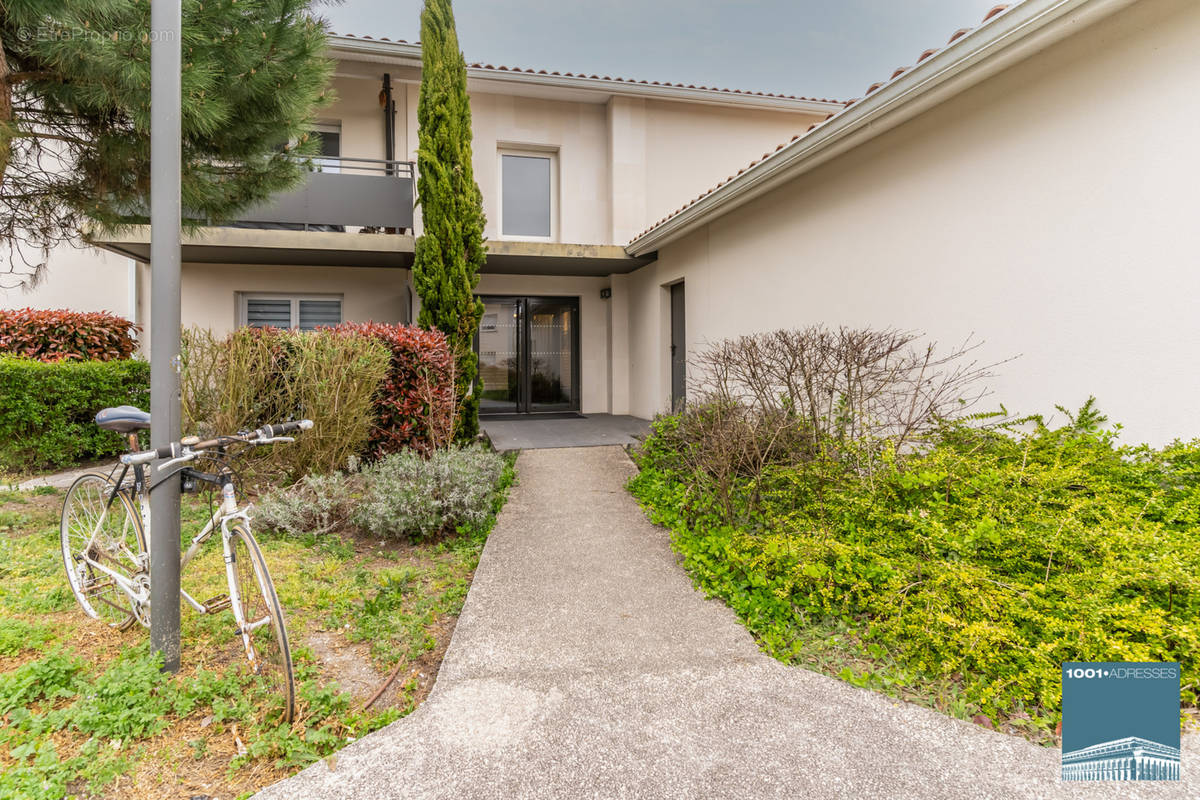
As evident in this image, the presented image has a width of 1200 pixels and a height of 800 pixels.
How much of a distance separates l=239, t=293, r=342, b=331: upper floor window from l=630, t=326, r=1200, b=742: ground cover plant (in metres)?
8.13

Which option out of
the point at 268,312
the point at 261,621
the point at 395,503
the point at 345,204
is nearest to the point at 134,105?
the point at 395,503

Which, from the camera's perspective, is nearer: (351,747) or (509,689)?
(351,747)

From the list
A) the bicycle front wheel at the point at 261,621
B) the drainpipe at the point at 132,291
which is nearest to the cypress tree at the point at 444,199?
the bicycle front wheel at the point at 261,621

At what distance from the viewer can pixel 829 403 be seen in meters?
4.84

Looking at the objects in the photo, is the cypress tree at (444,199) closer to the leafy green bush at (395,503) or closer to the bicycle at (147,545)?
the leafy green bush at (395,503)

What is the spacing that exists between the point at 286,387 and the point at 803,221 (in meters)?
5.54

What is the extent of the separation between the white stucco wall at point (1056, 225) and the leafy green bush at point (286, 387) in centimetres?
477

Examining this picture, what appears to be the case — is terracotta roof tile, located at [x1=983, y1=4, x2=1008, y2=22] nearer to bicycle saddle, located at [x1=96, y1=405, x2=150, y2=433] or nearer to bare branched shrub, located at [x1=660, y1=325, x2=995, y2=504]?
bare branched shrub, located at [x1=660, y1=325, x2=995, y2=504]

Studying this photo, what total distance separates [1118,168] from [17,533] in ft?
27.0

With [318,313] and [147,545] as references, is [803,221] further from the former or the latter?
[318,313]

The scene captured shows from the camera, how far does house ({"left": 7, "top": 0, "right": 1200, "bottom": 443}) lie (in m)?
3.44

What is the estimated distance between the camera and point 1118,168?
11.6ft

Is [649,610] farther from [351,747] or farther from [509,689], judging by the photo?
[351,747]

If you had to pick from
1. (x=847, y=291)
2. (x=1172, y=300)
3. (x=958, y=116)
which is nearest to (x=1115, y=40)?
(x=958, y=116)
